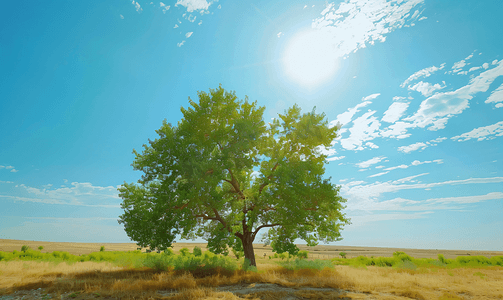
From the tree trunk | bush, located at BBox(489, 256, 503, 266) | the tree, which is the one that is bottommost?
bush, located at BBox(489, 256, 503, 266)

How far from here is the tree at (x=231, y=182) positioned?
18.7 metres

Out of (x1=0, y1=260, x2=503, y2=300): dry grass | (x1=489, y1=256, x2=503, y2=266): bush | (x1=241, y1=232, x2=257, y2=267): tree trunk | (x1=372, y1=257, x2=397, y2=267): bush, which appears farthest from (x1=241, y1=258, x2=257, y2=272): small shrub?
(x1=489, y1=256, x2=503, y2=266): bush

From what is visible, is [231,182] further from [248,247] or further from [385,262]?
[385,262]

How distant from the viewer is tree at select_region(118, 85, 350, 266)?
1873 centimetres

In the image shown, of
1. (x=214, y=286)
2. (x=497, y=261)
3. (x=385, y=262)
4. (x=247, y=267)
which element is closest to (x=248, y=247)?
(x=247, y=267)

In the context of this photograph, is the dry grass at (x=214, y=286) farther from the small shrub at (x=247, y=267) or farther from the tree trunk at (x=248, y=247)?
the tree trunk at (x=248, y=247)

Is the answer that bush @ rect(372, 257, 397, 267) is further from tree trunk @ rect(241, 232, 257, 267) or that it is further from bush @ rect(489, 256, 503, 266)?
tree trunk @ rect(241, 232, 257, 267)

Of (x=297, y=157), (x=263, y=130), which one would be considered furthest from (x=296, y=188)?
(x=263, y=130)

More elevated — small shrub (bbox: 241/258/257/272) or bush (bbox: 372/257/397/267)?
small shrub (bbox: 241/258/257/272)

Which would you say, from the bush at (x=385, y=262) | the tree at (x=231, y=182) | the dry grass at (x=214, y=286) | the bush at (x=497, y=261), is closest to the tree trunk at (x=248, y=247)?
the tree at (x=231, y=182)

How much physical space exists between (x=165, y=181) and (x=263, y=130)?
9.14 meters

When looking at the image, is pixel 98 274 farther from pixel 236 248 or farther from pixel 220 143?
pixel 220 143

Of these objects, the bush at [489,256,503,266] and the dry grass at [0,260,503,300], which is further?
the bush at [489,256,503,266]

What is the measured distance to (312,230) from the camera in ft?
69.9
